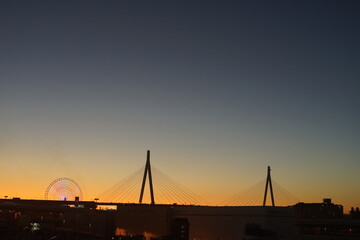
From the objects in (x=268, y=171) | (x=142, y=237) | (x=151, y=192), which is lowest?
(x=142, y=237)

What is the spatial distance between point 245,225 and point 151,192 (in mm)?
26112

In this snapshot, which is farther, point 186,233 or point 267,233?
point 186,233

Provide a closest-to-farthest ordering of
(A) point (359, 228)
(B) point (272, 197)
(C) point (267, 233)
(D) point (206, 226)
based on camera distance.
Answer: (C) point (267, 233)
(D) point (206, 226)
(B) point (272, 197)
(A) point (359, 228)

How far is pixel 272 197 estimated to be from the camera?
12050 centimetres

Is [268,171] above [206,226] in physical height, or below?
above

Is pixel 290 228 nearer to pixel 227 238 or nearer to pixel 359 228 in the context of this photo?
pixel 227 238

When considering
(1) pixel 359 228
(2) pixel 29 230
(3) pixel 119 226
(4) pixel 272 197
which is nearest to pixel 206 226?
(3) pixel 119 226

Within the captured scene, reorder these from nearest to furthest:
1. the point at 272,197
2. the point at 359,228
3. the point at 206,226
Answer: the point at 206,226 → the point at 272,197 → the point at 359,228

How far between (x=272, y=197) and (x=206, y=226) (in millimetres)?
32336

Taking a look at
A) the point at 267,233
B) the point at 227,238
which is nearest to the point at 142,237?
the point at 227,238

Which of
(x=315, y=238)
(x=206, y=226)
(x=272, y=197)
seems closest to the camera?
(x=206, y=226)

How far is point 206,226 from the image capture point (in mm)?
94375

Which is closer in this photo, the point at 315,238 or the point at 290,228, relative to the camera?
the point at 290,228

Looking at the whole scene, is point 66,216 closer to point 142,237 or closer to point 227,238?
point 142,237
